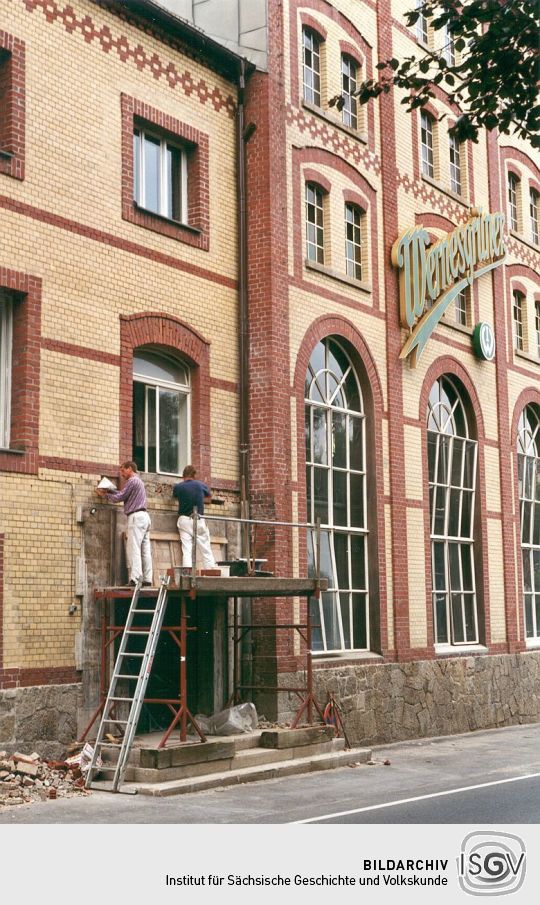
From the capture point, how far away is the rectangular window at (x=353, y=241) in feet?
67.2

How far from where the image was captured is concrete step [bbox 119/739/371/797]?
12.9 meters

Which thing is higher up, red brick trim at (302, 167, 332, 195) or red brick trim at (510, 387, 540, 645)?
red brick trim at (302, 167, 332, 195)

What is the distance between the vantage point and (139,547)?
47.2 feet

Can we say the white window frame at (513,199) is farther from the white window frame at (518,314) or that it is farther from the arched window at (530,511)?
the arched window at (530,511)

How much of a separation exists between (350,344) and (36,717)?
9.28m

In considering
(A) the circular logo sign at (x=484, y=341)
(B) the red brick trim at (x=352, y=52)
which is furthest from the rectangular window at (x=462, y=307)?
(B) the red brick trim at (x=352, y=52)

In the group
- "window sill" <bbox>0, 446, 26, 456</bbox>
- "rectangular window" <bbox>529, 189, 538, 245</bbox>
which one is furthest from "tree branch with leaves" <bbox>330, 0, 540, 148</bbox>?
"rectangular window" <bbox>529, 189, 538, 245</bbox>

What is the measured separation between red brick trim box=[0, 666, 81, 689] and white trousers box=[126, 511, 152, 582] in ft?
4.46

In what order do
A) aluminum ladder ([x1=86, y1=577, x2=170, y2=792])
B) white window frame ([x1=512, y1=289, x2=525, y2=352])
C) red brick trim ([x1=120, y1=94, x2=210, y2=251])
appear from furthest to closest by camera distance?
white window frame ([x1=512, y1=289, x2=525, y2=352]), red brick trim ([x1=120, y1=94, x2=210, y2=251]), aluminum ladder ([x1=86, y1=577, x2=170, y2=792])

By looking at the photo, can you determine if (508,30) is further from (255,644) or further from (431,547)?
(431,547)

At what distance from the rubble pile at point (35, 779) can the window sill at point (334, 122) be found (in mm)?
11386

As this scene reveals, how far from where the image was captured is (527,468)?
27.0 metres

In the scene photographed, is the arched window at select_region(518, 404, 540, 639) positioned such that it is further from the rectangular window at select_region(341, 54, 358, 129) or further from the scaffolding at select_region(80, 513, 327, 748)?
the scaffolding at select_region(80, 513, 327, 748)

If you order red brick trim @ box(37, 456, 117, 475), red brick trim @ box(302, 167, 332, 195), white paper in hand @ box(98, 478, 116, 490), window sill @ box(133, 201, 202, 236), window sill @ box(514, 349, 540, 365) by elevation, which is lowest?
white paper in hand @ box(98, 478, 116, 490)
